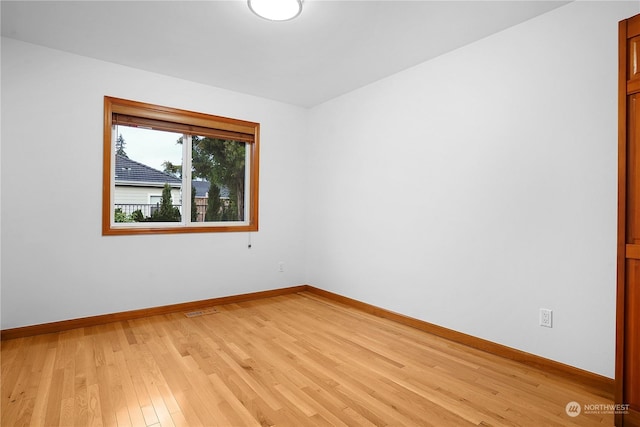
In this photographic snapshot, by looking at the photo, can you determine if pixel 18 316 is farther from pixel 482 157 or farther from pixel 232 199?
pixel 482 157

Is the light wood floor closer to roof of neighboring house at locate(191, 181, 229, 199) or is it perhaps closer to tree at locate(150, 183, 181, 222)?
tree at locate(150, 183, 181, 222)

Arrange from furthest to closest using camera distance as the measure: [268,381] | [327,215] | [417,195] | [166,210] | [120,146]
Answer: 1. [327,215]
2. [166,210]
3. [120,146]
4. [417,195]
5. [268,381]

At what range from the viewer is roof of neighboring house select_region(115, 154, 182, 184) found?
3521 mm

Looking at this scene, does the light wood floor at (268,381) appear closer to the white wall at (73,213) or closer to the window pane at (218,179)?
the white wall at (73,213)

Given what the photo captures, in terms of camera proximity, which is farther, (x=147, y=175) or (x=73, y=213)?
(x=147, y=175)

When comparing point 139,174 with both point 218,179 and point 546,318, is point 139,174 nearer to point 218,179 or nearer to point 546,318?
point 218,179

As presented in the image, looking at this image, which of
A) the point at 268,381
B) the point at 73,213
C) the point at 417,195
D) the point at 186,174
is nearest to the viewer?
the point at 268,381

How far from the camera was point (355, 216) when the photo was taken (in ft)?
13.3

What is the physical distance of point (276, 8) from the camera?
237 centimetres

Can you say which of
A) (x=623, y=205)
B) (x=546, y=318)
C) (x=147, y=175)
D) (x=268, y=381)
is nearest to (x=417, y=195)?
(x=546, y=318)

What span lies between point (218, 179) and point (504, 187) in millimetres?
3189

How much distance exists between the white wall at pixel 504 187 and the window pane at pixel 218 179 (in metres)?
1.57

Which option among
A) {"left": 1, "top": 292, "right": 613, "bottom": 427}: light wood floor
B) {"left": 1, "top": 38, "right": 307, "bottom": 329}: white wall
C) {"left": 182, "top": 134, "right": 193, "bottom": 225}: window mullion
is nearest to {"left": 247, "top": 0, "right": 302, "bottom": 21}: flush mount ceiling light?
{"left": 1, "top": 38, "right": 307, "bottom": 329}: white wall

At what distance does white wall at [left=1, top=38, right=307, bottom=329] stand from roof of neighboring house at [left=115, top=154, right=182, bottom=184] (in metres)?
0.25
